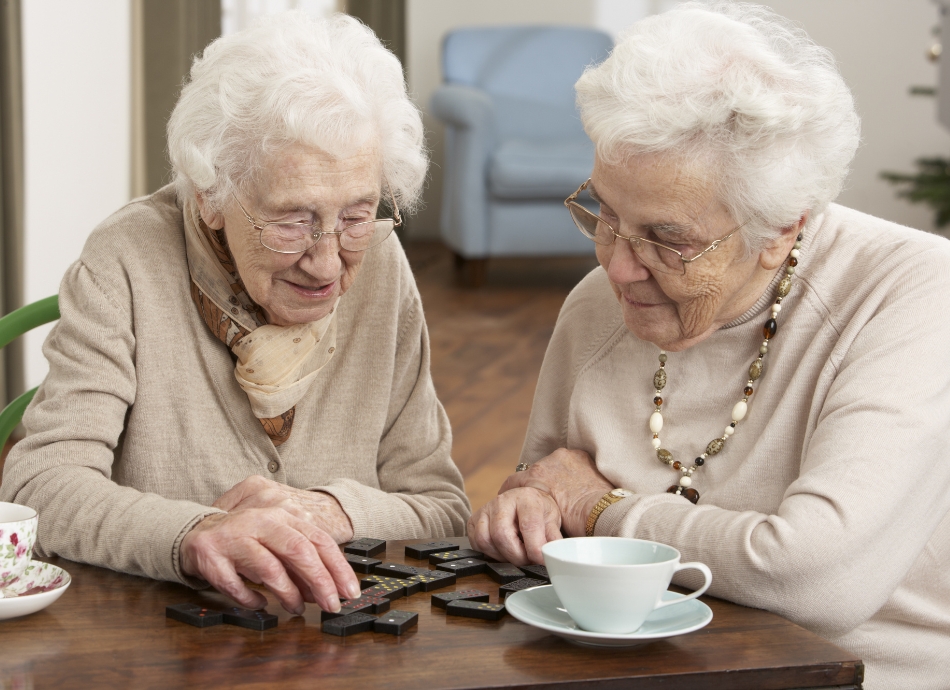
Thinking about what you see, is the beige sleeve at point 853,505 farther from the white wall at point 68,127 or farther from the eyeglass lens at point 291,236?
the white wall at point 68,127

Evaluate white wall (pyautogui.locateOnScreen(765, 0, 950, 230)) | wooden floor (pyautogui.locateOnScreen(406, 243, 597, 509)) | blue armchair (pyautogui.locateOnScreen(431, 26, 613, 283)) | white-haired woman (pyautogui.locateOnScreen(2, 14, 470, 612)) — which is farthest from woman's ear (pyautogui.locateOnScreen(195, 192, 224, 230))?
white wall (pyautogui.locateOnScreen(765, 0, 950, 230))

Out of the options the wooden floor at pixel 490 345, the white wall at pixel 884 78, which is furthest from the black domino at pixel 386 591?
the white wall at pixel 884 78

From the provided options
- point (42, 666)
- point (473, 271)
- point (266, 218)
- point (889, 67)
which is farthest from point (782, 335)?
point (889, 67)

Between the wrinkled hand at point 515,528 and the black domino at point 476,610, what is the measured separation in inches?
7.8

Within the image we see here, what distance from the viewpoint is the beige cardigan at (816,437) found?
118 centimetres

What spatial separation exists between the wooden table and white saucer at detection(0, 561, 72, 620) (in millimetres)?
14

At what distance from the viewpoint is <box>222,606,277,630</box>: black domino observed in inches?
Result: 41.3

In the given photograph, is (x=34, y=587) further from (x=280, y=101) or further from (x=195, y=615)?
(x=280, y=101)

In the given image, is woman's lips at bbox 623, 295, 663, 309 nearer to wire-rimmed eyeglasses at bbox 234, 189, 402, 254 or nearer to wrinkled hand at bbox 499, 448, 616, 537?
wrinkled hand at bbox 499, 448, 616, 537

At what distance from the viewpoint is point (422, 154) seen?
1727mm

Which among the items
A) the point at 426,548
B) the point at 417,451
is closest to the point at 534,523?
the point at 426,548

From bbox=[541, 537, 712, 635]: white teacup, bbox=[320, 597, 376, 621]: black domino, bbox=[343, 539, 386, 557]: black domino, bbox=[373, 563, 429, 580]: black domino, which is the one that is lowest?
bbox=[343, 539, 386, 557]: black domino

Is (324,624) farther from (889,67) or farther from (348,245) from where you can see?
(889,67)

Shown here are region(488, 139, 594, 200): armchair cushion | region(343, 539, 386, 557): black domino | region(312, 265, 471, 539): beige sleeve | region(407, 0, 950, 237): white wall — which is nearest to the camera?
region(343, 539, 386, 557): black domino
